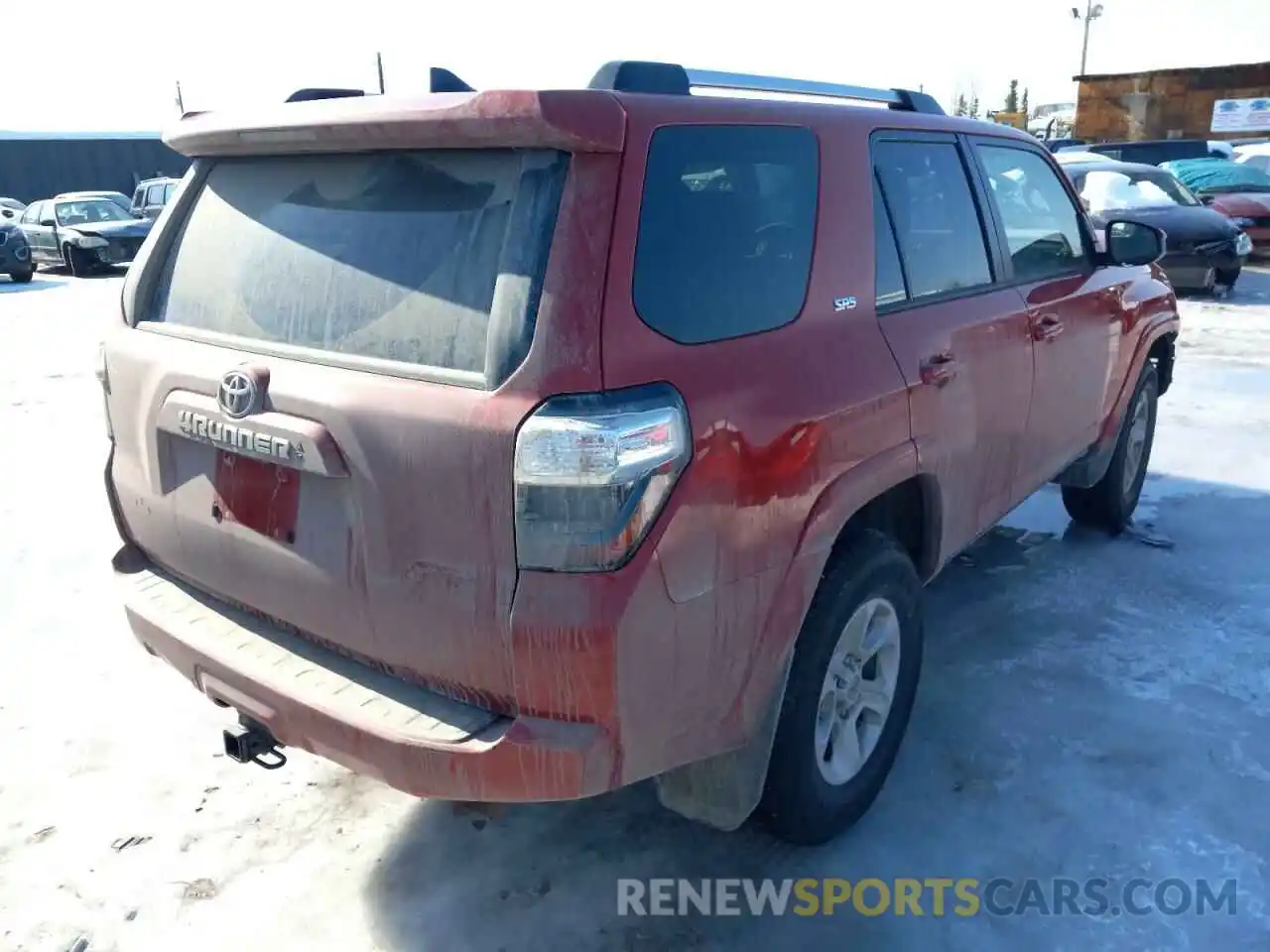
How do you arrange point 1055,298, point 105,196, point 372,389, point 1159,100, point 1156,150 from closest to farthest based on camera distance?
1. point 372,389
2. point 1055,298
3. point 105,196
4. point 1156,150
5. point 1159,100

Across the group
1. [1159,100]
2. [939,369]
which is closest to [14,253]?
[939,369]

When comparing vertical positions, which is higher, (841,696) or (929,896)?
(841,696)

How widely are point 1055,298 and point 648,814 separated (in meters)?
2.47

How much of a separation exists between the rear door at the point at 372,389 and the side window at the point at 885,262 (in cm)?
106

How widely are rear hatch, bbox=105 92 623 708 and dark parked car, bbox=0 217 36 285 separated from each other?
59.2 feet

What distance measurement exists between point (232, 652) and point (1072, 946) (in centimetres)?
216

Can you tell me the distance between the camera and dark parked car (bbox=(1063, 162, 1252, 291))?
12.2m

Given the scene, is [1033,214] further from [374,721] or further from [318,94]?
[374,721]

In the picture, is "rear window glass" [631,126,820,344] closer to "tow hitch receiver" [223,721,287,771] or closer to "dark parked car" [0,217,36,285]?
"tow hitch receiver" [223,721,287,771]

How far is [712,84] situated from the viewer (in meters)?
2.50

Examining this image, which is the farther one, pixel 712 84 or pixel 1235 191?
pixel 1235 191

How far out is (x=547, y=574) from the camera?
76.6 inches

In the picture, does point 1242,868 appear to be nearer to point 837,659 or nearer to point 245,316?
point 837,659

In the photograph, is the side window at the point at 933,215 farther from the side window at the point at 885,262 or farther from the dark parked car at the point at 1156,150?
the dark parked car at the point at 1156,150
